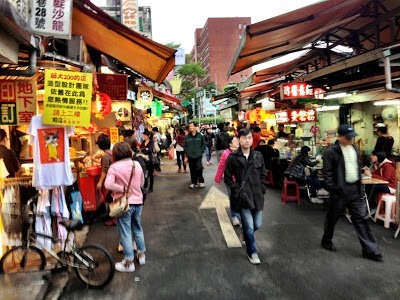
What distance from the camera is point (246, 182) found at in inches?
202

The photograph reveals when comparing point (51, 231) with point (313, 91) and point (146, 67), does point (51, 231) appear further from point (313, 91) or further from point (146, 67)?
point (313, 91)

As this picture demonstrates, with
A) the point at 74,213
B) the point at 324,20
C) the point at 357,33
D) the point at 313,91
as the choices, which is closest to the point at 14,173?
the point at 74,213

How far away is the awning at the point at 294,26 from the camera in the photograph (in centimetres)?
612

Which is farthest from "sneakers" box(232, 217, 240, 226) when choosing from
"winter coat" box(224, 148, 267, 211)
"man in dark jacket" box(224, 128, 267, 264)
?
"winter coat" box(224, 148, 267, 211)

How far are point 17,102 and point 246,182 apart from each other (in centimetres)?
377

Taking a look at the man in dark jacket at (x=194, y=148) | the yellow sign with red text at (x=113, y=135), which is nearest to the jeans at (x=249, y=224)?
the man in dark jacket at (x=194, y=148)

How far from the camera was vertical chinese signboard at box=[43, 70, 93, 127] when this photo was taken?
4.79 metres

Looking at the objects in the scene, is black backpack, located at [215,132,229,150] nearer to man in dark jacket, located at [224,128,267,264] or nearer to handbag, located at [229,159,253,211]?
man in dark jacket, located at [224,128,267,264]

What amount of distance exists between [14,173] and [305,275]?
5272mm

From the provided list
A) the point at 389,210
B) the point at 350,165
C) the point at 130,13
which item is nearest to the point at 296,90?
the point at 389,210

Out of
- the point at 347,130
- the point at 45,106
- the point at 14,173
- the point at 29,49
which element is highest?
the point at 29,49

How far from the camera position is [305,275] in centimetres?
467

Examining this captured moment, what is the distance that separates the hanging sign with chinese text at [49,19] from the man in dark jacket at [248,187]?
3.47 m

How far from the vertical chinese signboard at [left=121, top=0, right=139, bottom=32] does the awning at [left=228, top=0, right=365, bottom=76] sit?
36.1 ft
